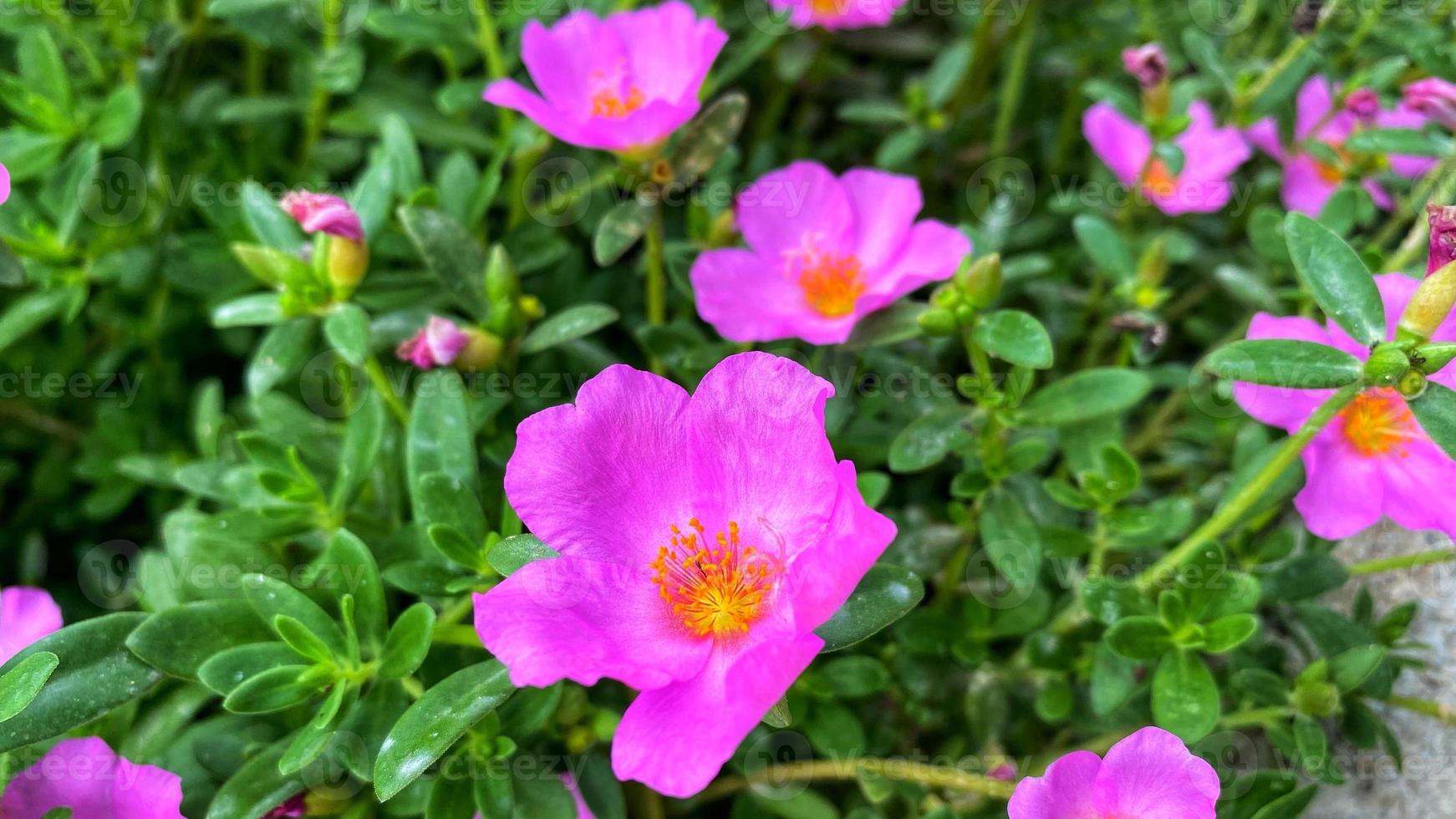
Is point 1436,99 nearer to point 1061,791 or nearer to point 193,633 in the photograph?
point 1061,791

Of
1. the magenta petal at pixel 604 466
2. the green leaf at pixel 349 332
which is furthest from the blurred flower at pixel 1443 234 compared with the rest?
the green leaf at pixel 349 332

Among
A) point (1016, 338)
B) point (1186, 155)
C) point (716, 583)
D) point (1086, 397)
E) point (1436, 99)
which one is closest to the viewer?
point (716, 583)

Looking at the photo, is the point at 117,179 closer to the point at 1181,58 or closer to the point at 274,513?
the point at 274,513

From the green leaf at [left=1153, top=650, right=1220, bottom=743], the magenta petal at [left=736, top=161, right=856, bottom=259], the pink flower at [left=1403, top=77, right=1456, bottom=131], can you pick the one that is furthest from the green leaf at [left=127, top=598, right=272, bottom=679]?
the pink flower at [left=1403, top=77, right=1456, bottom=131]

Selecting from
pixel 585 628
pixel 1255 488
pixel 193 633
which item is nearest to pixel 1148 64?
pixel 1255 488

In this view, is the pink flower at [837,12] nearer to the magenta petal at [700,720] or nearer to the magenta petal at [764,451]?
the magenta petal at [764,451]
